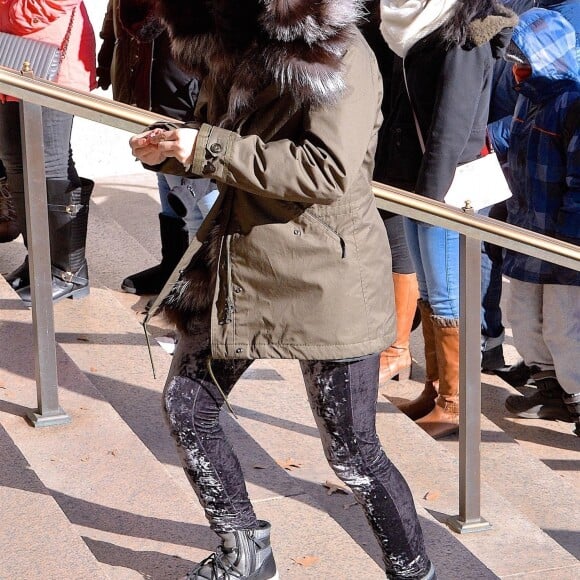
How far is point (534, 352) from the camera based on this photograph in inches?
203

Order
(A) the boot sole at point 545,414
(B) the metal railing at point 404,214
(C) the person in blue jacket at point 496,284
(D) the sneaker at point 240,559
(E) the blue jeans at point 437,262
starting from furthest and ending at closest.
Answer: (C) the person in blue jacket at point 496,284
(A) the boot sole at point 545,414
(E) the blue jeans at point 437,262
(B) the metal railing at point 404,214
(D) the sneaker at point 240,559

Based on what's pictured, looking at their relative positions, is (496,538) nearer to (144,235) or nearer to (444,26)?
(444,26)

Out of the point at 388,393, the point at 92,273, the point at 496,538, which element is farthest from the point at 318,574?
the point at 92,273

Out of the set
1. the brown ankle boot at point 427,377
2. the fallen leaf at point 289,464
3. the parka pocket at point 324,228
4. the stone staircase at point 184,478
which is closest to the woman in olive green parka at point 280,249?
the parka pocket at point 324,228

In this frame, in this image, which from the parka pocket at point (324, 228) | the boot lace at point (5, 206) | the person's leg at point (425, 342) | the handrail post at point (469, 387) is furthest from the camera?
the boot lace at point (5, 206)

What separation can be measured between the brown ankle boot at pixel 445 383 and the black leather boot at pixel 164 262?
1.56m

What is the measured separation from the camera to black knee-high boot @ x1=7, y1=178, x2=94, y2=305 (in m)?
5.16

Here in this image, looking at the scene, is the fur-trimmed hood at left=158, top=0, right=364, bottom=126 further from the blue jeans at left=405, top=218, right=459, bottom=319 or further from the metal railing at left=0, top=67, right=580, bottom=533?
the blue jeans at left=405, top=218, right=459, bottom=319

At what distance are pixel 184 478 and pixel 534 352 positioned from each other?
6.54ft

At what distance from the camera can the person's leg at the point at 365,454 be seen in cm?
283

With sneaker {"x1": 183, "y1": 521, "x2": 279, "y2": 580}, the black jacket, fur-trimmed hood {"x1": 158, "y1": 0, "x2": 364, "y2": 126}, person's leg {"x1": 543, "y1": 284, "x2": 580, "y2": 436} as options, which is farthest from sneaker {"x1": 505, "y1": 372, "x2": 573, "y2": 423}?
fur-trimmed hood {"x1": 158, "y1": 0, "x2": 364, "y2": 126}

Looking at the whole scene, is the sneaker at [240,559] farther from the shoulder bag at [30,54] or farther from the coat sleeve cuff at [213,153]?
the shoulder bag at [30,54]

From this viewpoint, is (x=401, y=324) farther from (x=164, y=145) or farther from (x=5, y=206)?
(x=164, y=145)

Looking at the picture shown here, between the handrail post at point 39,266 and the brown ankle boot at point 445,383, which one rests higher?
the handrail post at point 39,266
